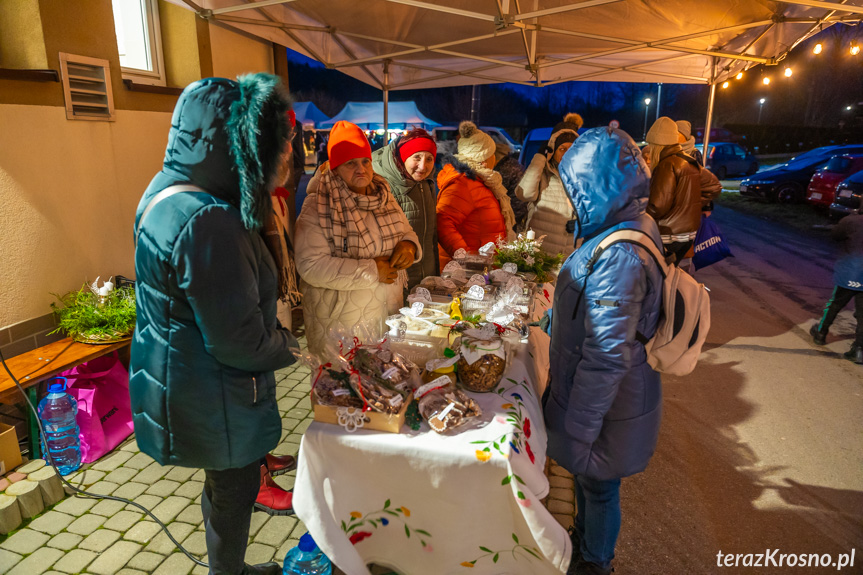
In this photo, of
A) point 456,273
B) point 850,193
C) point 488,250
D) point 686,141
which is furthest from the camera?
point 850,193

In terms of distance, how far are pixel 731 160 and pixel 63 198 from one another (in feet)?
66.3

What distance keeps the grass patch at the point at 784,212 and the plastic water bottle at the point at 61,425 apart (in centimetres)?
1366

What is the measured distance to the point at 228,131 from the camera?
1.61m

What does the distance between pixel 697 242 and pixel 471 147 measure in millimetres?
2908

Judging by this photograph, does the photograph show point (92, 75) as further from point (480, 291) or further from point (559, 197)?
point (559, 197)

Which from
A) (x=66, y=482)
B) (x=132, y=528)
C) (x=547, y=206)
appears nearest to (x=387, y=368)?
(x=132, y=528)

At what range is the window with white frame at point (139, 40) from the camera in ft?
13.6

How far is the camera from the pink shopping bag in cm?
324

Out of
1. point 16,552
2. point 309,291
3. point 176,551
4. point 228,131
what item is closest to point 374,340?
point 309,291

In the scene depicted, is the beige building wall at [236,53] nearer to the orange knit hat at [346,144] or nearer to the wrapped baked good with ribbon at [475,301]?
the orange knit hat at [346,144]

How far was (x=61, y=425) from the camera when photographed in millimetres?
3148

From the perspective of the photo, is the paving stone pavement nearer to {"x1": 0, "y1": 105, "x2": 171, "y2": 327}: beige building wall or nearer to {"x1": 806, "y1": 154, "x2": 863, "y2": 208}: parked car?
{"x1": 0, "y1": 105, "x2": 171, "y2": 327}: beige building wall

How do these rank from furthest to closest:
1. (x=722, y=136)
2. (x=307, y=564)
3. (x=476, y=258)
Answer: (x=722, y=136) → (x=476, y=258) → (x=307, y=564)

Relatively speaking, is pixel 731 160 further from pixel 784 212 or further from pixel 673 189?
pixel 673 189
